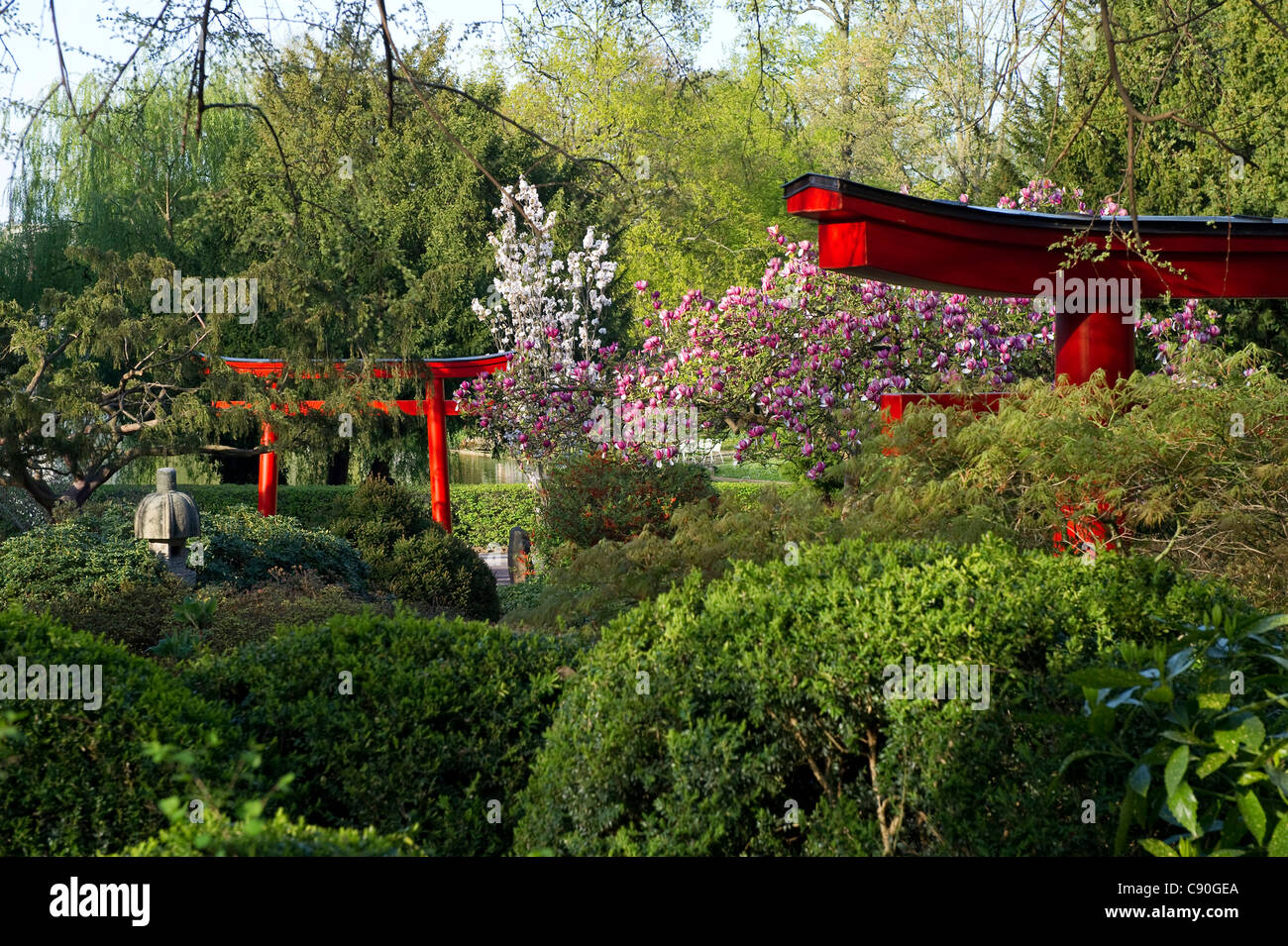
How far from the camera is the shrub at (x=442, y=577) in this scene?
9688 millimetres

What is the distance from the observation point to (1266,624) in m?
3.16

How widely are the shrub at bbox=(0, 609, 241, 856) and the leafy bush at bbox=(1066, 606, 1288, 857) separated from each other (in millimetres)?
2517

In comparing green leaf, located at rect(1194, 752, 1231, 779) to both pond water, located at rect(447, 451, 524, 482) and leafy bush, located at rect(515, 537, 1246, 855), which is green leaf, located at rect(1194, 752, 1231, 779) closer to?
leafy bush, located at rect(515, 537, 1246, 855)

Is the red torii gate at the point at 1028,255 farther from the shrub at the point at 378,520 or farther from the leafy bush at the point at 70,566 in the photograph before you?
the shrub at the point at 378,520

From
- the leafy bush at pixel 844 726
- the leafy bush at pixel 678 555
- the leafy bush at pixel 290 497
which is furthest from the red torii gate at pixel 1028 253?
the leafy bush at pixel 290 497

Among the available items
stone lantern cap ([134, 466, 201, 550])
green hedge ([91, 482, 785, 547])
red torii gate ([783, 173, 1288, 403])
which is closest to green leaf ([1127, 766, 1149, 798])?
red torii gate ([783, 173, 1288, 403])

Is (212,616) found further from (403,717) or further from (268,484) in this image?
(268,484)

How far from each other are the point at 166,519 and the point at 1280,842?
7343 mm

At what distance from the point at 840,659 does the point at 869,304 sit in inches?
353

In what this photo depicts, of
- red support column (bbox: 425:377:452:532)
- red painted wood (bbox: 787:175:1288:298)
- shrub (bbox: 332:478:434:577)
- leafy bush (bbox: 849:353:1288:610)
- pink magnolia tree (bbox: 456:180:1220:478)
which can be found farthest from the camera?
red support column (bbox: 425:377:452:532)

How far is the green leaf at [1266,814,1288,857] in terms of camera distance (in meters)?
2.58

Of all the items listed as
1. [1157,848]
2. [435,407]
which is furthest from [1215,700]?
[435,407]

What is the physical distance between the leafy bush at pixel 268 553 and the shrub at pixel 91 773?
4.80 metres
